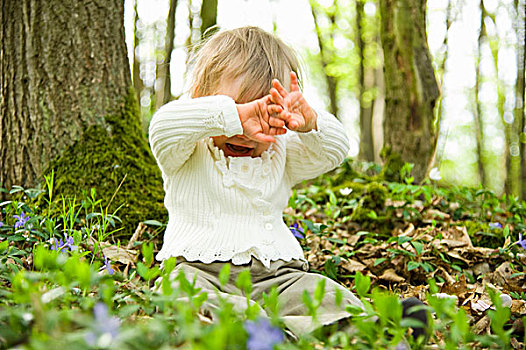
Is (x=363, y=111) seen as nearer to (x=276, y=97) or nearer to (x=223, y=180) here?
(x=223, y=180)

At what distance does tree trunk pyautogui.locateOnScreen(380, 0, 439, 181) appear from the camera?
512 cm

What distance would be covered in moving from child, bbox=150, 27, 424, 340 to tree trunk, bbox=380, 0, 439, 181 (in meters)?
2.81

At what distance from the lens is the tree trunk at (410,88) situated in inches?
202

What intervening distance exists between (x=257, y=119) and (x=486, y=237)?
2103 millimetres

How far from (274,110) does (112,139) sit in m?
1.53

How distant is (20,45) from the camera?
3195mm

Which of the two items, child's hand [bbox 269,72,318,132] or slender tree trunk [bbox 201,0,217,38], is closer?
child's hand [bbox 269,72,318,132]

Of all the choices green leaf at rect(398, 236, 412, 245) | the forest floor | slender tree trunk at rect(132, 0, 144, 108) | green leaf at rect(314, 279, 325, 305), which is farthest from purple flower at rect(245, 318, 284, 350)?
slender tree trunk at rect(132, 0, 144, 108)

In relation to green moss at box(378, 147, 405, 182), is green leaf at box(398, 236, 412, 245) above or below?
above

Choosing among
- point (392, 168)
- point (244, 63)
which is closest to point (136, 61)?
point (392, 168)

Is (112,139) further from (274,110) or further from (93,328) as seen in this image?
(93,328)

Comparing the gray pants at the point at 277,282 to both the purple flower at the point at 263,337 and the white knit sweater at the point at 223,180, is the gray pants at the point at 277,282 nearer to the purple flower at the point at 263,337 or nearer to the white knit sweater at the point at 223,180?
the white knit sweater at the point at 223,180

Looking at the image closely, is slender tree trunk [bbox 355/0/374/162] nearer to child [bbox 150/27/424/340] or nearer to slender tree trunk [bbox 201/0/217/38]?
slender tree trunk [bbox 201/0/217/38]

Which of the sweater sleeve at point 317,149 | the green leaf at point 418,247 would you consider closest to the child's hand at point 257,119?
the sweater sleeve at point 317,149
